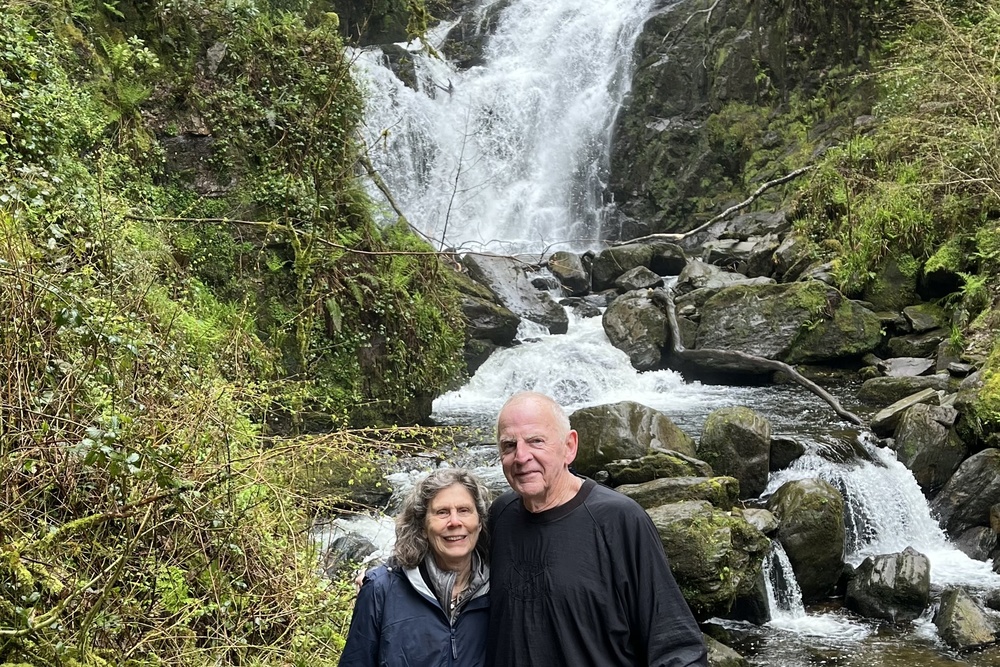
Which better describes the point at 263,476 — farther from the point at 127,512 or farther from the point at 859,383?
the point at 859,383

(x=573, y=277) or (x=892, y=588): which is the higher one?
(x=573, y=277)

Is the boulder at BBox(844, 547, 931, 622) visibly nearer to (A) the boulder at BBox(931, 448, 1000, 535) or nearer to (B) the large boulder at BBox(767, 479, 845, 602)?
(B) the large boulder at BBox(767, 479, 845, 602)

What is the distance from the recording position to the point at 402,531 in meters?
2.57

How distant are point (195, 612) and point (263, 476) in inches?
32.2

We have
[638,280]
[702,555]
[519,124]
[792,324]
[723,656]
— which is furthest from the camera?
[519,124]

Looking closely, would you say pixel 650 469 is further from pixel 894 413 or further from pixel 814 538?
pixel 894 413

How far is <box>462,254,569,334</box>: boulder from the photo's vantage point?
624 inches

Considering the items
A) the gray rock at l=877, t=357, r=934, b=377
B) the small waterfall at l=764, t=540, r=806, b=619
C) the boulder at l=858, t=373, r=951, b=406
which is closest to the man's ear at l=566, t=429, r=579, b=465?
the small waterfall at l=764, t=540, r=806, b=619

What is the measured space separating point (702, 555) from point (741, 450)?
2.59 metres

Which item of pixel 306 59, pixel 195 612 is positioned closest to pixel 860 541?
pixel 195 612

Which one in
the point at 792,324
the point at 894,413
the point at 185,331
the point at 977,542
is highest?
the point at 792,324

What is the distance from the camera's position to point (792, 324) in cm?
1391

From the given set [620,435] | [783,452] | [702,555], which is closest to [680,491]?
[702,555]

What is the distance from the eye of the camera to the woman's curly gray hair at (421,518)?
2.53 metres
